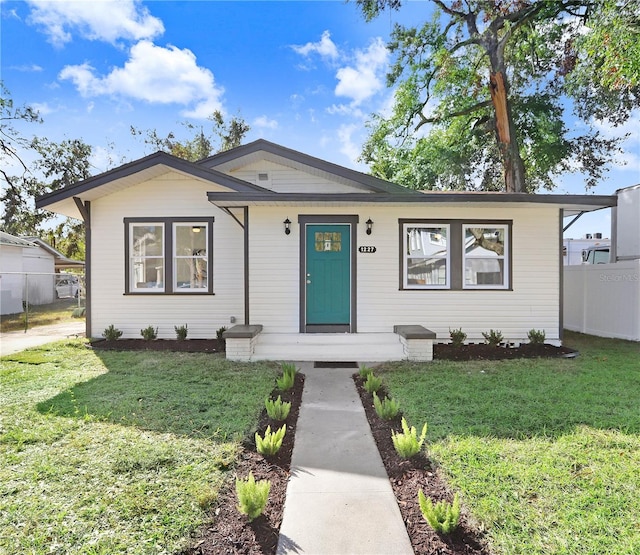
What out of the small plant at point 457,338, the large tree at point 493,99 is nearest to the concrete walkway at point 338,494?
the small plant at point 457,338

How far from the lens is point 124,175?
7137 millimetres

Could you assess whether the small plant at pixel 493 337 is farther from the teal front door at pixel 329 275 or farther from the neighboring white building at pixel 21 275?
the neighboring white building at pixel 21 275

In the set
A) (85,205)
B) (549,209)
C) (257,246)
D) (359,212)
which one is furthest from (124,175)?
(549,209)

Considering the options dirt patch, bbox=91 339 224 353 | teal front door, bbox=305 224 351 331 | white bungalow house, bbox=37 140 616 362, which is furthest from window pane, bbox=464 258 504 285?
dirt patch, bbox=91 339 224 353

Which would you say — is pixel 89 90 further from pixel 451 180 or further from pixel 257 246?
pixel 451 180

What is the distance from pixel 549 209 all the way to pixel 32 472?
8.38 meters

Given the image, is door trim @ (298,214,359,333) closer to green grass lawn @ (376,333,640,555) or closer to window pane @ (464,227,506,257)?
green grass lawn @ (376,333,640,555)

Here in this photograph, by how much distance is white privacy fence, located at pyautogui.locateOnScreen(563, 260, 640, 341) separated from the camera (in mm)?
7695

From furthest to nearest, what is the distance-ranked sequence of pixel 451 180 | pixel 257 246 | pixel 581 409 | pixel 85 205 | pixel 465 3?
pixel 451 180 → pixel 465 3 → pixel 85 205 → pixel 257 246 → pixel 581 409

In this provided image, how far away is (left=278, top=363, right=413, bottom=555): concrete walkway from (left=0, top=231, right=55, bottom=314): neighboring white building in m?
12.4

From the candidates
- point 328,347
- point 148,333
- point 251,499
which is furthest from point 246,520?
point 148,333

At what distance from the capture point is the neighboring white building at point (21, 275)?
559 inches

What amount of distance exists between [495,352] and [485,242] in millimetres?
2176

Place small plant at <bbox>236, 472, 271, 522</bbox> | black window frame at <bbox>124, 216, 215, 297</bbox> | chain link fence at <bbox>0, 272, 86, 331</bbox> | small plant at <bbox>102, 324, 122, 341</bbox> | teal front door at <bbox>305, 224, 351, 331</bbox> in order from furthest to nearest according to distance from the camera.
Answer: chain link fence at <bbox>0, 272, 86, 331</bbox>
black window frame at <bbox>124, 216, 215, 297</bbox>
small plant at <bbox>102, 324, 122, 341</bbox>
teal front door at <bbox>305, 224, 351, 331</bbox>
small plant at <bbox>236, 472, 271, 522</bbox>
